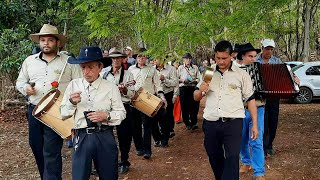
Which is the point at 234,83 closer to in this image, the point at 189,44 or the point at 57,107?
the point at 57,107

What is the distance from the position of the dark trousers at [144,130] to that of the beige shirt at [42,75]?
7.91 feet

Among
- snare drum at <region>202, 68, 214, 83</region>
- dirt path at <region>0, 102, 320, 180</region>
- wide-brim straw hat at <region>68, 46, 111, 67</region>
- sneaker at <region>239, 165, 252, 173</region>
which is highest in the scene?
wide-brim straw hat at <region>68, 46, 111, 67</region>

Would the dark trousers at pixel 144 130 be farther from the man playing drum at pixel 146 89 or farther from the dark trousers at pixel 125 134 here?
the dark trousers at pixel 125 134

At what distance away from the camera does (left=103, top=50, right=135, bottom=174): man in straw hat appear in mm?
6750

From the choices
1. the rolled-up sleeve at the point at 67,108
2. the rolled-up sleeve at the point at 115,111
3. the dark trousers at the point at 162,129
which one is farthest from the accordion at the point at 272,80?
the dark trousers at the point at 162,129

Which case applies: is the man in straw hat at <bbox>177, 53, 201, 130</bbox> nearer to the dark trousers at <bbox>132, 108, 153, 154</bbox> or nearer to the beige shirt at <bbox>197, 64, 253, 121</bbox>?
the dark trousers at <bbox>132, 108, 153, 154</bbox>

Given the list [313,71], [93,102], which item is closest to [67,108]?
[93,102]

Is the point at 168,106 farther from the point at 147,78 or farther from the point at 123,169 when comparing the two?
the point at 123,169

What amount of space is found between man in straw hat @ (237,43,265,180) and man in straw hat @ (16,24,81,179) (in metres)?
2.44

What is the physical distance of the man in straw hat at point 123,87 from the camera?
6.75 meters

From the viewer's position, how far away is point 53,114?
4977mm

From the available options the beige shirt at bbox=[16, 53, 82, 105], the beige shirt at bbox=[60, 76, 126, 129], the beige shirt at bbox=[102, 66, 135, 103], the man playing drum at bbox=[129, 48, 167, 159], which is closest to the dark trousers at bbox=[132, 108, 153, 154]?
the man playing drum at bbox=[129, 48, 167, 159]

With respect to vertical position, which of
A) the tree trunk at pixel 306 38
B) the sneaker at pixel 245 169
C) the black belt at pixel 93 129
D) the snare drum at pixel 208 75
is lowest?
the sneaker at pixel 245 169

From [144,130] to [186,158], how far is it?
95cm
